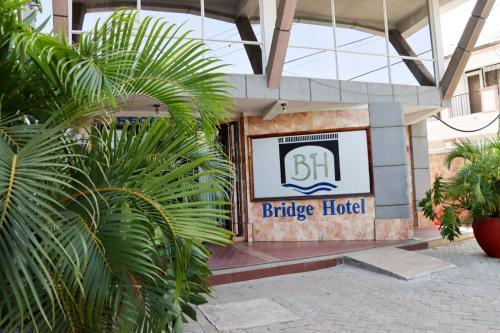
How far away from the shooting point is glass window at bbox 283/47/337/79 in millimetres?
8273

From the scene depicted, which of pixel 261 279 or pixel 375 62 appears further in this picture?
pixel 375 62

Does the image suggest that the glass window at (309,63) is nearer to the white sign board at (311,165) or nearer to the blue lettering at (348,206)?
the white sign board at (311,165)

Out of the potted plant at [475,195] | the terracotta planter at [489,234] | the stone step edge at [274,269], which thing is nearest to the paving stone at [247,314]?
the stone step edge at [274,269]

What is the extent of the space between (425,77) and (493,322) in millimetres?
6764

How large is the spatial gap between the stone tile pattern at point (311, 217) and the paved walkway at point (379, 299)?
2.23m

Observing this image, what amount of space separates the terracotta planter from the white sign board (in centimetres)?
244

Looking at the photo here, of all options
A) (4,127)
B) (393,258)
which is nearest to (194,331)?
(4,127)

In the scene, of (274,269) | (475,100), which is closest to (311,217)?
(274,269)

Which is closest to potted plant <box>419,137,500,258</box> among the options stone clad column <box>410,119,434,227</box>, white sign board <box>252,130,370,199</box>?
white sign board <box>252,130,370,199</box>

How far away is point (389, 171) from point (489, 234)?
2.44 metres

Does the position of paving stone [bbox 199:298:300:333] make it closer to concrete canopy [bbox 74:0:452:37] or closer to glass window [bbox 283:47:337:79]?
glass window [bbox 283:47:337:79]

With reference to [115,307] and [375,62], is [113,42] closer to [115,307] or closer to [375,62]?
[115,307]

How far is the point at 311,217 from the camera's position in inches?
350

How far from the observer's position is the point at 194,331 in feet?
12.6
